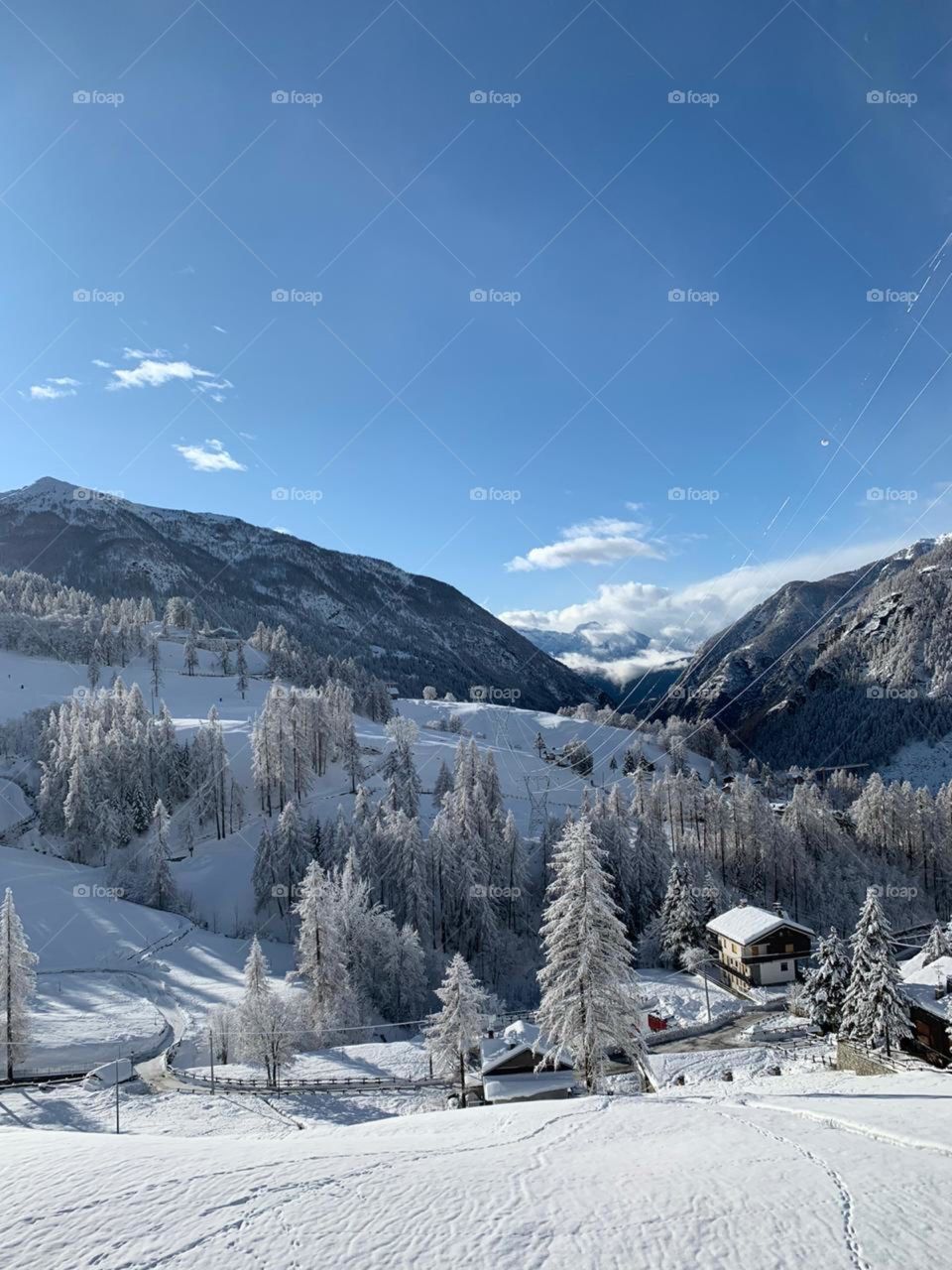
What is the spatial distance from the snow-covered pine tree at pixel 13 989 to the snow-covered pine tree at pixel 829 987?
142 ft

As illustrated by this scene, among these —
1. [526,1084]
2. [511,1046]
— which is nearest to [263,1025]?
[511,1046]

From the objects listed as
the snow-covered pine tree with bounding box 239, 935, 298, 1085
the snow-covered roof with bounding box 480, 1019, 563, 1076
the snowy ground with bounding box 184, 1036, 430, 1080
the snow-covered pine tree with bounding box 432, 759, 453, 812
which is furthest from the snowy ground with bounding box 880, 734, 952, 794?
the snow-covered pine tree with bounding box 239, 935, 298, 1085

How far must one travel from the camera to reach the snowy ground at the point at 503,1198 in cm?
860

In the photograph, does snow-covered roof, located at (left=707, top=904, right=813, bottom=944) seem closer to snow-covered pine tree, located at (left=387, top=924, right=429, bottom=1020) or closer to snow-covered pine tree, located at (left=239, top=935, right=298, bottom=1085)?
snow-covered pine tree, located at (left=387, top=924, right=429, bottom=1020)

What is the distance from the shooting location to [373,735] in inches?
4537

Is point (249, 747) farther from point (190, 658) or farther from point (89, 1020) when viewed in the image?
point (190, 658)

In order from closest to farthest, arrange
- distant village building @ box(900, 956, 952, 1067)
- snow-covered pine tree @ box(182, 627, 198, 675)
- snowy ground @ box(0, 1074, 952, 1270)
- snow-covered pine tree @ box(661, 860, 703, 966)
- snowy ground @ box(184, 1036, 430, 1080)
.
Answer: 1. snowy ground @ box(0, 1074, 952, 1270)
2. distant village building @ box(900, 956, 952, 1067)
3. snowy ground @ box(184, 1036, 430, 1080)
4. snow-covered pine tree @ box(661, 860, 703, 966)
5. snow-covered pine tree @ box(182, 627, 198, 675)

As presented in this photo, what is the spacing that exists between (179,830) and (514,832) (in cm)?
3843

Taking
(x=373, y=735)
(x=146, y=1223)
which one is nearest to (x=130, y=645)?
(x=373, y=735)

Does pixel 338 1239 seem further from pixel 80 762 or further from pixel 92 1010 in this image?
pixel 80 762

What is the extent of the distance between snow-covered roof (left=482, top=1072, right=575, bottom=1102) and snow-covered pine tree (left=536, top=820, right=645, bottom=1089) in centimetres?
651

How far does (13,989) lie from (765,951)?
51581mm

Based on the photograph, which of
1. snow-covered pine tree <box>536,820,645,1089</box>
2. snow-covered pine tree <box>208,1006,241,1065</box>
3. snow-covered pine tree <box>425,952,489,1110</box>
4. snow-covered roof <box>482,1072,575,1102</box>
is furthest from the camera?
snow-covered pine tree <box>208,1006,241,1065</box>

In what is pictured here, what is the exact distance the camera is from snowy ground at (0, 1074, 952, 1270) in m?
8.60
